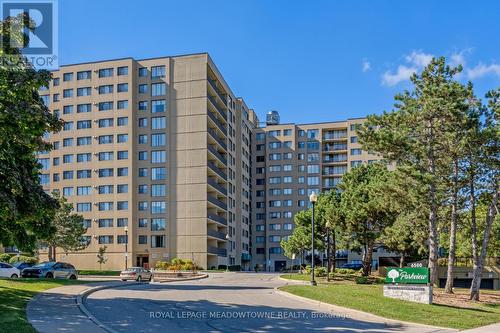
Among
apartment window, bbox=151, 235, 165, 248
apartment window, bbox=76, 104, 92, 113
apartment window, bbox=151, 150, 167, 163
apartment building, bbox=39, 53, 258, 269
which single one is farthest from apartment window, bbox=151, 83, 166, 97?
apartment window, bbox=151, 235, 165, 248

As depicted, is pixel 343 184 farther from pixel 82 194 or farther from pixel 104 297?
pixel 82 194

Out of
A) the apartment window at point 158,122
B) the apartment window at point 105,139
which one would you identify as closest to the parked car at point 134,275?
the apartment window at point 158,122

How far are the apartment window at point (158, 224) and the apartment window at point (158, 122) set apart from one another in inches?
549

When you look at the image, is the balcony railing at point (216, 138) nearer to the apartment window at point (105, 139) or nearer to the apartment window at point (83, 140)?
the apartment window at point (105, 139)

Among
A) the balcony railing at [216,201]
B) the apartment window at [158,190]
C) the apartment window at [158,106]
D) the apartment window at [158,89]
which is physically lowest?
the balcony railing at [216,201]

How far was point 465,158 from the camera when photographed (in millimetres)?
30875

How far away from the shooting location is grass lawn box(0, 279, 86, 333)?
1429 cm

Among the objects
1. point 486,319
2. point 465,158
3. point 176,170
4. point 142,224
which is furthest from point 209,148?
point 486,319

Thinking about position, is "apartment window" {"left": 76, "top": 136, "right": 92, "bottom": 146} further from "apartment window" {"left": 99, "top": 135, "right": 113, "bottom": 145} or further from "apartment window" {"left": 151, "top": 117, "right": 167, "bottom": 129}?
"apartment window" {"left": 151, "top": 117, "right": 167, "bottom": 129}

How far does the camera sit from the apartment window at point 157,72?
271ft

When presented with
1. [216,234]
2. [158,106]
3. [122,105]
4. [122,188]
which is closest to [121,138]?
[122,105]

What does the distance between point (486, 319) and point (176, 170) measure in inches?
2470

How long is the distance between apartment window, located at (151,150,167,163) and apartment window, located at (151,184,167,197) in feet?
12.3

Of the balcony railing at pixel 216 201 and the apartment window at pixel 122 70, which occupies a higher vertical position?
the apartment window at pixel 122 70
